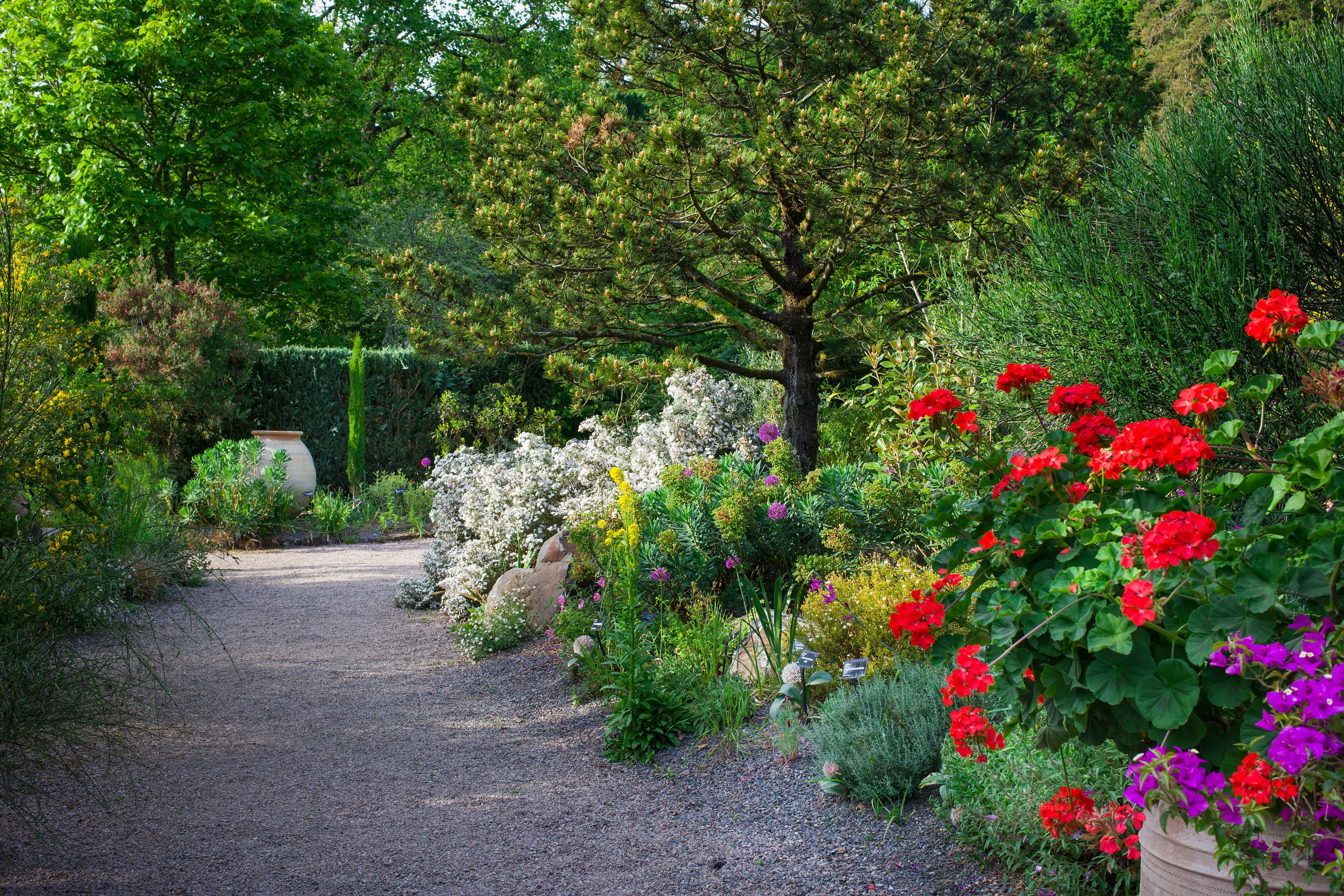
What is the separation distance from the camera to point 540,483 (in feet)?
20.4

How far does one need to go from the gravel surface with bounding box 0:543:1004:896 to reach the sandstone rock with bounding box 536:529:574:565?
90 centimetres

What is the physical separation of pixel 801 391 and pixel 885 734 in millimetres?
4091

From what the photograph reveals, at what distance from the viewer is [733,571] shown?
195 inches

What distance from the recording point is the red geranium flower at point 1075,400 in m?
1.94

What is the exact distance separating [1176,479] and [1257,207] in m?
2.26

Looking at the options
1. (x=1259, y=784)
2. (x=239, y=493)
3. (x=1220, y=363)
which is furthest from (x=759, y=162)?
(x=239, y=493)

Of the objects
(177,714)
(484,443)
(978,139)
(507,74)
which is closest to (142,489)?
(177,714)

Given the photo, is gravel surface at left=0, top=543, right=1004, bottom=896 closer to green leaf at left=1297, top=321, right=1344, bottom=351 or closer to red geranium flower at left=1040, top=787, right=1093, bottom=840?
red geranium flower at left=1040, top=787, right=1093, bottom=840

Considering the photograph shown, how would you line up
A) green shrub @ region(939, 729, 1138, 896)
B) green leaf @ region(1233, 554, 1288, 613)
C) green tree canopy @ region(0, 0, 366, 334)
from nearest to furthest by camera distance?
green leaf @ region(1233, 554, 1288, 613), green shrub @ region(939, 729, 1138, 896), green tree canopy @ region(0, 0, 366, 334)

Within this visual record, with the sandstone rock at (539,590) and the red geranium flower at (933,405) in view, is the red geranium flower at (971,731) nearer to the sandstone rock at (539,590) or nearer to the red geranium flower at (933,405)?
the red geranium flower at (933,405)

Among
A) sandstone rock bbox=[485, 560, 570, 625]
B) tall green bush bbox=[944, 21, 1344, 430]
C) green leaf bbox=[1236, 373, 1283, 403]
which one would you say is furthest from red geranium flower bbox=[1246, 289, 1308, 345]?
sandstone rock bbox=[485, 560, 570, 625]

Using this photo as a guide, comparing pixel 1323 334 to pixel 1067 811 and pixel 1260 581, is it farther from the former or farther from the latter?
pixel 1067 811

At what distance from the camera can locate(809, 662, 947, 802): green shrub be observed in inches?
109

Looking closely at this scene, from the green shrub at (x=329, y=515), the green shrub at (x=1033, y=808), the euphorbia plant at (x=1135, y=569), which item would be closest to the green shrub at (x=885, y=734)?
the green shrub at (x=1033, y=808)
